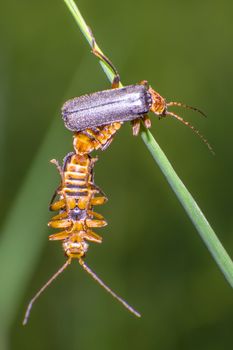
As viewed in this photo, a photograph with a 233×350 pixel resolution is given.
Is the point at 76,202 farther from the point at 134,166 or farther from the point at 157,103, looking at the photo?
the point at 134,166

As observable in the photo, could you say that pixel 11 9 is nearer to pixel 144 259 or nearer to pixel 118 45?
pixel 118 45

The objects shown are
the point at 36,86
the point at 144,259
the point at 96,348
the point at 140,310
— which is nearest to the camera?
the point at 96,348

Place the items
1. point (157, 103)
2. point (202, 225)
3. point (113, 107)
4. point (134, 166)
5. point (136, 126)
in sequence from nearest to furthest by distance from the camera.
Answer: point (202, 225), point (136, 126), point (113, 107), point (157, 103), point (134, 166)

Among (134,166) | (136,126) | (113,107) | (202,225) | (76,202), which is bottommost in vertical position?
(202,225)

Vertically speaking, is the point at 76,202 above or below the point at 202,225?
above

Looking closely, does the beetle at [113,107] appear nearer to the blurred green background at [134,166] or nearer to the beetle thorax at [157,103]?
the beetle thorax at [157,103]

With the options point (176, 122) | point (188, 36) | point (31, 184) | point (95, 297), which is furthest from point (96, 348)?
point (188, 36)

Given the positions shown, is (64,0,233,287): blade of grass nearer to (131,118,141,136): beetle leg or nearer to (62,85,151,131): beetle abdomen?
(131,118,141,136): beetle leg

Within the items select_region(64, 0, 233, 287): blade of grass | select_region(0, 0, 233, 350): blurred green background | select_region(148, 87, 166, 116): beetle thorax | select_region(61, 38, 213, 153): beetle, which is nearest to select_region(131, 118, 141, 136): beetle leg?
select_region(61, 38, 213, 153): beetle

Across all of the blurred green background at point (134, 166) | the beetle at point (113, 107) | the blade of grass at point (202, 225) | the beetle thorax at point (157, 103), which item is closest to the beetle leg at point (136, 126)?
the beetle at point (113, 107)

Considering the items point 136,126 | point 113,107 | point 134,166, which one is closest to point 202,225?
point 136,126
